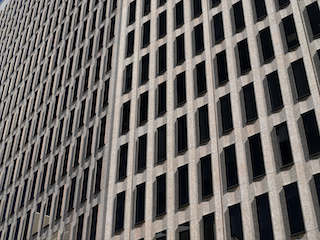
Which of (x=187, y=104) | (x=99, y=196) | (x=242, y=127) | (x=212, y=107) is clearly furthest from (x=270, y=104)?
(x=99, y=196)

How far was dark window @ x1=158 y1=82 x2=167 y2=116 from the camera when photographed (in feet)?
146

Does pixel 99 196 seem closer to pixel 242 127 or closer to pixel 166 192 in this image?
pixel 166 192

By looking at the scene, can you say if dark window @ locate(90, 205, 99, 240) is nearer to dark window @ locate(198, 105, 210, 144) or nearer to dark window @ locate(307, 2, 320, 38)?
dark window @ locate(198, 105, 210, 144)

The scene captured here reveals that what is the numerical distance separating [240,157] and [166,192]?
6918mm

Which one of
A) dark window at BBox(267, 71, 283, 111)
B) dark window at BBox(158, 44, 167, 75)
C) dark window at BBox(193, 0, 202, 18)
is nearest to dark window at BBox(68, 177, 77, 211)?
dark window at BBox(158, 44, 167, 75)

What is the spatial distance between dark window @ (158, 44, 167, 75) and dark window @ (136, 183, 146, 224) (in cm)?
1168

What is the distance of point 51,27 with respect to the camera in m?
74.9

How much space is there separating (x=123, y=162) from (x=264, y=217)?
1592 centimetres

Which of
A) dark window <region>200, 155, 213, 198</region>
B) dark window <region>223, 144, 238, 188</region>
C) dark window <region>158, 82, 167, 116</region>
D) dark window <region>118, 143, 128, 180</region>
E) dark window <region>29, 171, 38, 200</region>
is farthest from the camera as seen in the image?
dark window <region>29, 171, 38, 200</region>

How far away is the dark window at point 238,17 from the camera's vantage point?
141 feet

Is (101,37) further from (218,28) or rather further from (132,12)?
(218,28)

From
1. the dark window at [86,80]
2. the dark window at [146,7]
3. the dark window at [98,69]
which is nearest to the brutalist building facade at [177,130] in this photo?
the dark window at [98,69]

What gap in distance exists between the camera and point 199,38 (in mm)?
Result: 45844

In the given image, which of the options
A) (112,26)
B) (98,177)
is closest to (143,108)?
(98,177)
